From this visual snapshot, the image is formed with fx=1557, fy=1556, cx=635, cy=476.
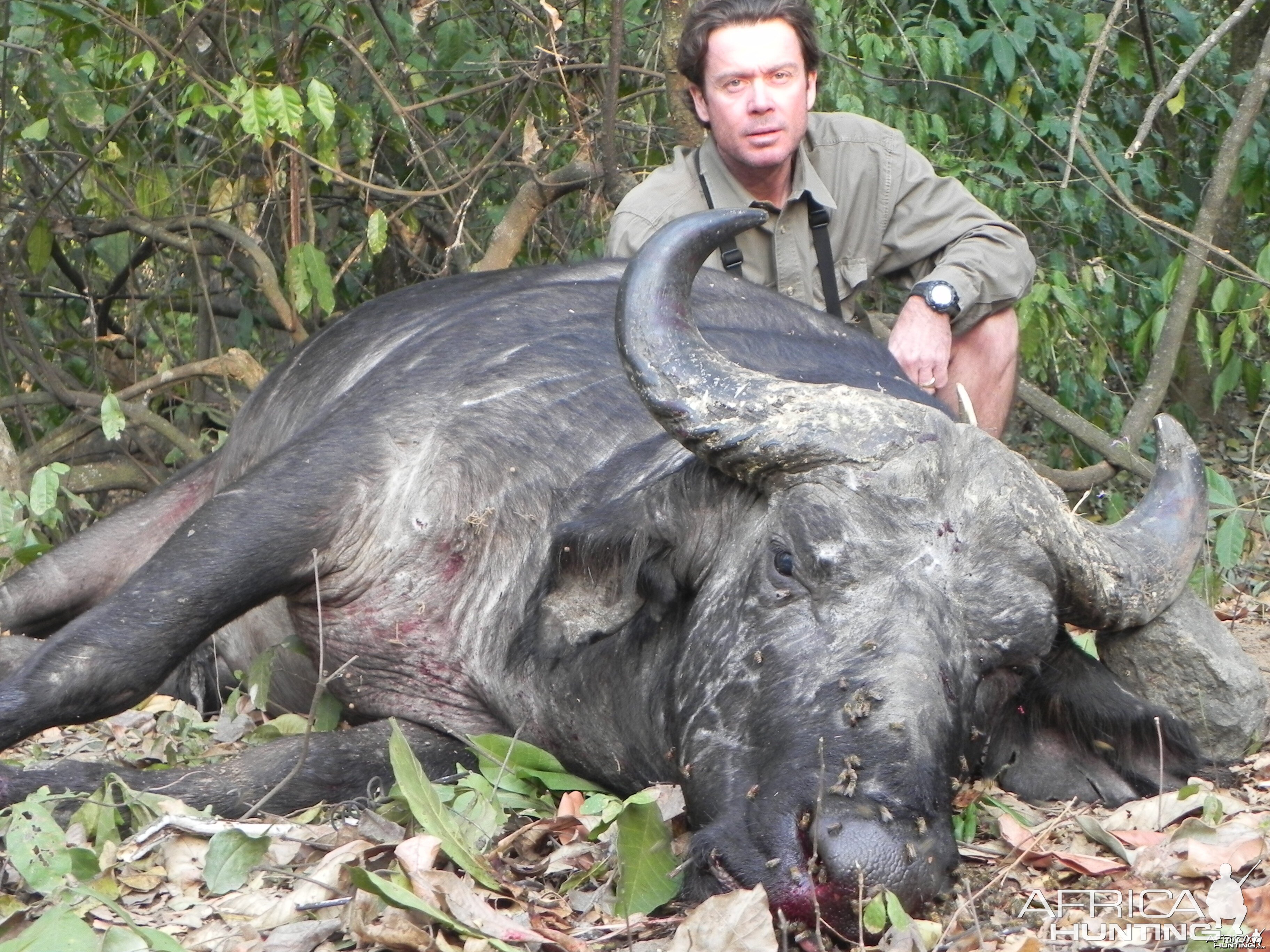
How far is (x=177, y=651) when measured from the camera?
3449mm

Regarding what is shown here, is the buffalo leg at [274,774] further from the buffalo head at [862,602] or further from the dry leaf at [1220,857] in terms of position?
the dry leaf at [1220,857]

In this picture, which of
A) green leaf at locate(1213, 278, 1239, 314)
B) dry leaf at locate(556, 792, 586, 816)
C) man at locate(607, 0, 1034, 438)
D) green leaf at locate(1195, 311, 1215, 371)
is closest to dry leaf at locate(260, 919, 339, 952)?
dry leaf at locate(556, 792, 586, 816)

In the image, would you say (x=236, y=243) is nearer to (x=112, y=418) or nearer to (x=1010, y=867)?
(x=112, y=418)

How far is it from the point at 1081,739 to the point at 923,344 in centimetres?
164

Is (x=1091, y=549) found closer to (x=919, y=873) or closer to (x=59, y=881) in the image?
(x=919, y=873)

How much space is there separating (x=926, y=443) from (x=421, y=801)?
1.18m

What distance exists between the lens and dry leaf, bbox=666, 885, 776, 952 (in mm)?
2338

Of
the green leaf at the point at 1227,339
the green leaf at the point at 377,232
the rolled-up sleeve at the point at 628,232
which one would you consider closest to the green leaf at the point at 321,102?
the green leaf at the point at 377,232

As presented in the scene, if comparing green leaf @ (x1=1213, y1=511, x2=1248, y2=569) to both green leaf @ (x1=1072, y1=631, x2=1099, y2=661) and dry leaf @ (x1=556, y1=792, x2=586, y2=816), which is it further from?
dry leaf @ (x1=556, y1=792, x2=586, y2=816)

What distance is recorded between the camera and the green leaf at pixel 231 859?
2.80 metres

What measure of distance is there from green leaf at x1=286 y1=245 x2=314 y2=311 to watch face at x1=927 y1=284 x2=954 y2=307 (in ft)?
7.16

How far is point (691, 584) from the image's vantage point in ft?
10.4

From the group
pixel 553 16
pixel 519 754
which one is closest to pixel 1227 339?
pixel 553 16

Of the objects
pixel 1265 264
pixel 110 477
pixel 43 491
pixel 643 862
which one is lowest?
pixel 110 477
